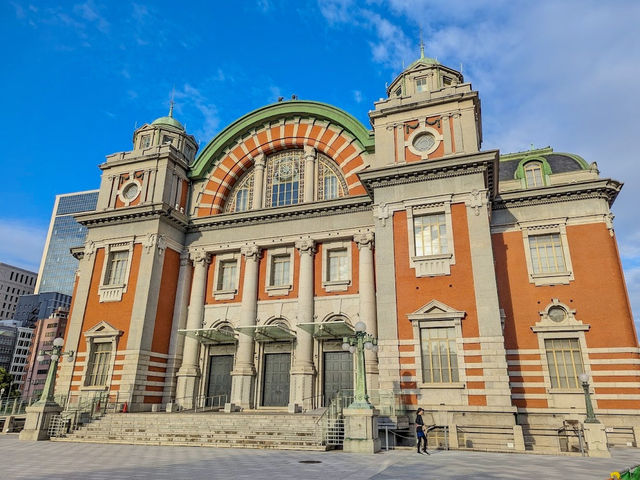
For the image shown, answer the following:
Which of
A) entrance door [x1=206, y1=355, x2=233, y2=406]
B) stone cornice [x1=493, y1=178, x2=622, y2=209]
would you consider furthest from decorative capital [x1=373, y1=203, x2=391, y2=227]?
entrance door [x1=206, y1=355, x2=233, y2=406]

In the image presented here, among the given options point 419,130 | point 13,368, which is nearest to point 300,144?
point 419,130

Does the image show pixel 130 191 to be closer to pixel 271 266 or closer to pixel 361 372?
pixel 271 266

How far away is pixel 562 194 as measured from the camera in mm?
22938

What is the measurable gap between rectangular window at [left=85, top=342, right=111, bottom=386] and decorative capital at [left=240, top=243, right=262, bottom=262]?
9001mm

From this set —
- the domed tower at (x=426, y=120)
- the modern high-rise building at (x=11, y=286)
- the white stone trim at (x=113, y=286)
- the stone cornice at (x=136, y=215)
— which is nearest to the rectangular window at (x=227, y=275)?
the stone cornice at (x=136, y=215)

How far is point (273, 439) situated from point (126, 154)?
848 inches

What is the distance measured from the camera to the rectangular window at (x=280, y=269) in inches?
1035

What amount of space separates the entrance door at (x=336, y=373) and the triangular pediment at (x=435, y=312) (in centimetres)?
516

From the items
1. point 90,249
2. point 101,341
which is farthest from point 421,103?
point 101,341

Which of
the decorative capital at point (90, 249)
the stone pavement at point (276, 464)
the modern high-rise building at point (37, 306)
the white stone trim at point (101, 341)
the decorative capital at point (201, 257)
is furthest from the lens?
the modern high-rise building at point (37, 306)

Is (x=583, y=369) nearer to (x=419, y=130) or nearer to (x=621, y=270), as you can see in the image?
(x=621, y=270)

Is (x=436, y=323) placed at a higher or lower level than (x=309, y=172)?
lower

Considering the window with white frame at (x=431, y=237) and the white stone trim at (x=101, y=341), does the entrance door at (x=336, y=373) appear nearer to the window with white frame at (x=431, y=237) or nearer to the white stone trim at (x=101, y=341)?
the window with white frame at (x=431, y=237)

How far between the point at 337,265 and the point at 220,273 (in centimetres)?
750
